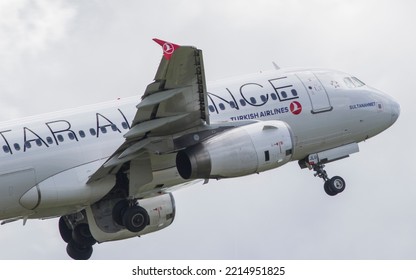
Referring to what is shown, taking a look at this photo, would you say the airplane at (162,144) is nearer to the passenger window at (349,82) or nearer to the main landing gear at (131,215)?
the main landing gear at (131,215)

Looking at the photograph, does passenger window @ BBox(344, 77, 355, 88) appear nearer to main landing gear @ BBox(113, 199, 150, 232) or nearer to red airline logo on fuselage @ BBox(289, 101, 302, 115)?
red airline logo on fuselage @ BBox(289, 101, 302, 115)

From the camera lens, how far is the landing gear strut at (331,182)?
4725 cm

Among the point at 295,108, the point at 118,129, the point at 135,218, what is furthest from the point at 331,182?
the point at 118,129

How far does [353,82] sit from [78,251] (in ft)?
36.6

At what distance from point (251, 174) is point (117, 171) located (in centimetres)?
440

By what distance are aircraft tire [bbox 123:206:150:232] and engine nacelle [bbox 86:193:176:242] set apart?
0.87 metres

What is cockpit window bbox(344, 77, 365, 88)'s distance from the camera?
48.2m

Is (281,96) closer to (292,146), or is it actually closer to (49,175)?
(292,146)

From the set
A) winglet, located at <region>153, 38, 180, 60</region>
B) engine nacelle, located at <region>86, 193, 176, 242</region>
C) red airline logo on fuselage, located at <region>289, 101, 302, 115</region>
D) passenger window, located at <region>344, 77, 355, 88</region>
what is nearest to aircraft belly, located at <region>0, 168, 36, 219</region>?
engine nacelle, located at <region>86, 193, 176, 242</region>

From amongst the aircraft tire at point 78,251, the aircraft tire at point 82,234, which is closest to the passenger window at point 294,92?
the aircraft tire at point 82,234

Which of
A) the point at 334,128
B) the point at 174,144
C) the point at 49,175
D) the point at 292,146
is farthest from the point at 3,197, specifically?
the point at 334,128

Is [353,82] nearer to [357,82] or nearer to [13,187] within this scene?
[357,82]

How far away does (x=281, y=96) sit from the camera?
1794 inches

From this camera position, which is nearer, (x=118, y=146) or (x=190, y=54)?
(x=190, y=54)
